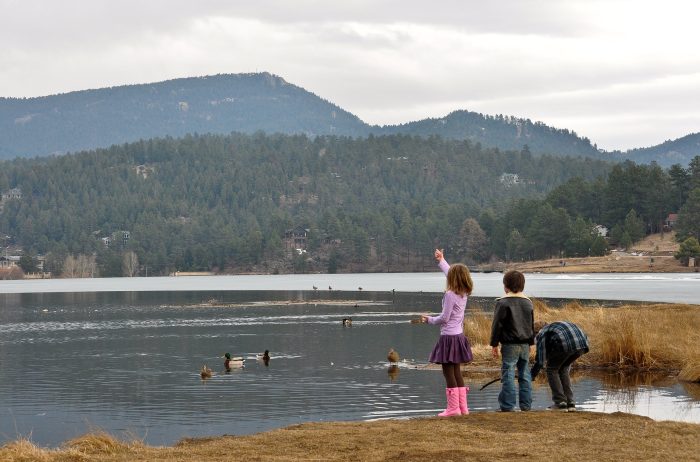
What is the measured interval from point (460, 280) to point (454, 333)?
96 cm

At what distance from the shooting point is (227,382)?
33.2 meters

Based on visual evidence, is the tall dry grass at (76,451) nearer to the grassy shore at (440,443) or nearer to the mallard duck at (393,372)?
the grassy shore at (440,443)

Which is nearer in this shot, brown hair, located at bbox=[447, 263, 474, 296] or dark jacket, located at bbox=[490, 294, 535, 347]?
brown hair, located at bbox=[447, 263, 474, 296]

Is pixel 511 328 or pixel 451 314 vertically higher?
pixel 451 314

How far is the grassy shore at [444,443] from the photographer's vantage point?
1309cm

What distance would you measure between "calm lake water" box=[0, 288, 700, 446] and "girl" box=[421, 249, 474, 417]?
5.21 metres

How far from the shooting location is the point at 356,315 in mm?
A: 70312

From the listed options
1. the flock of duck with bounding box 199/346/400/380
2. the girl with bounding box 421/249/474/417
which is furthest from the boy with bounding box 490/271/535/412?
the flock of duck with bounding box 199/346/400/380

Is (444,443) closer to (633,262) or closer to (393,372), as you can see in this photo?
(393,372)

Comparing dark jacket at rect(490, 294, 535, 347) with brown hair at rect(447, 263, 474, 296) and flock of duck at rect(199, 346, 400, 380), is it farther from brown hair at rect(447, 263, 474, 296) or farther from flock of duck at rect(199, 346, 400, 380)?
flock of duck at rect(199, 346, 400, 380)

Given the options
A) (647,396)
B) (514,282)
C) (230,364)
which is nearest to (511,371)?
(514,282)

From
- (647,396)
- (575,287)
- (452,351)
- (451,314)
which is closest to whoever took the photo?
(451,314)

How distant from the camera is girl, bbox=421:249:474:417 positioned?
→ 1672cm

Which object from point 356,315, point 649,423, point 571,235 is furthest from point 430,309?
point 571,235
